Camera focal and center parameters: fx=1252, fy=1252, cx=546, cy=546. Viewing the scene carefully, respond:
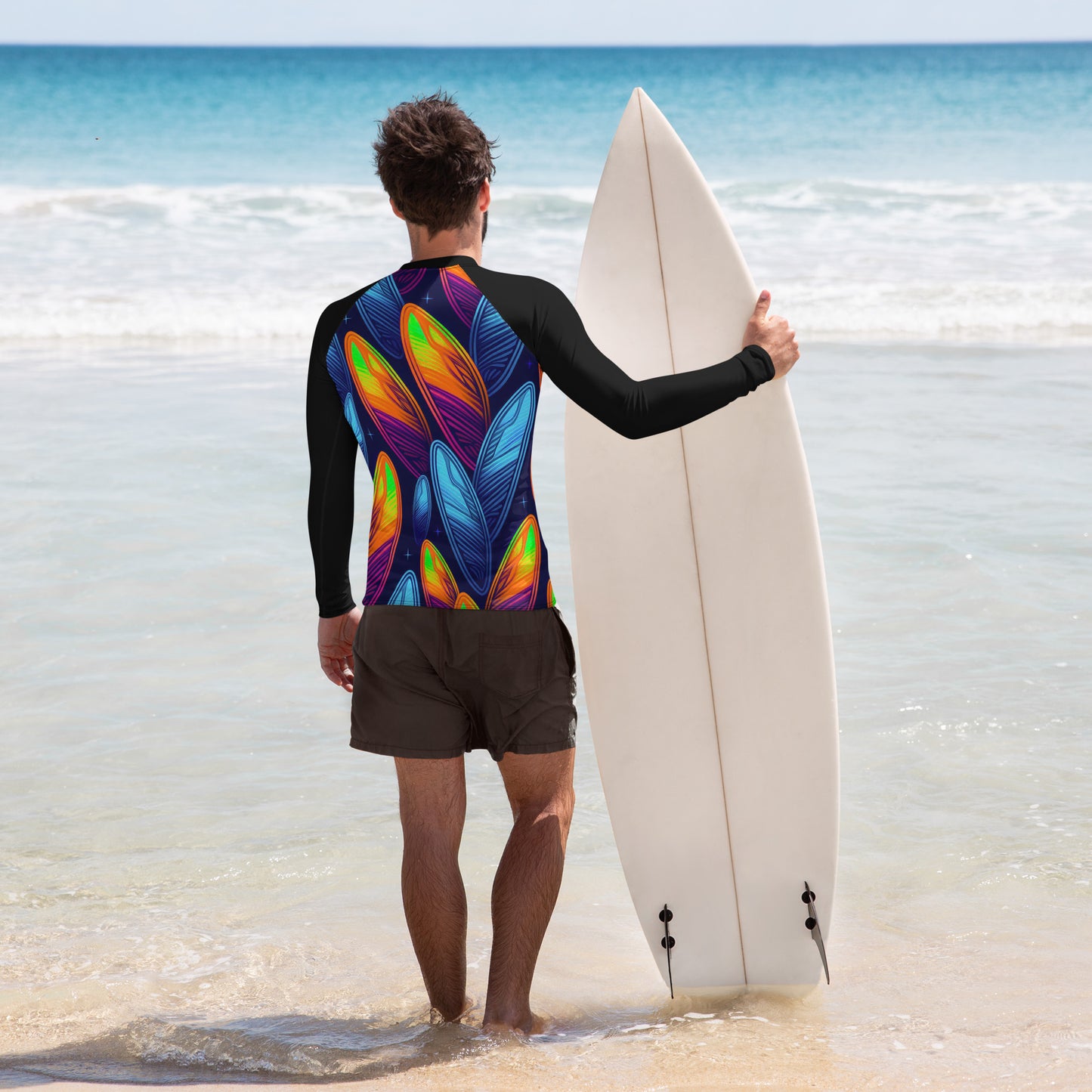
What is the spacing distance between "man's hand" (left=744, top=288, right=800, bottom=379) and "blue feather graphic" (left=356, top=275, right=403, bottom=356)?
572mm

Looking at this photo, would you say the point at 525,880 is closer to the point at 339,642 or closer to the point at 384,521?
the point at 339,642

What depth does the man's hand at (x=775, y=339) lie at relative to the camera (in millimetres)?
1966

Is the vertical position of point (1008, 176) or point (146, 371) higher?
point (1008, 176)

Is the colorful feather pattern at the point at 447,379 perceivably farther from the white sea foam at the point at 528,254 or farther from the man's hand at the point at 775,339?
the white sea foam at the point at 528,254

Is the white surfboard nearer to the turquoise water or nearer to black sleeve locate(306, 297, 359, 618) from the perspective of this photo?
black sleeve locate(306, 297, 359, 618)

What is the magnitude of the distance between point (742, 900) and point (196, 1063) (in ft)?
3.17

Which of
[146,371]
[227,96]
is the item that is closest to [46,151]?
Answer: [227,96]

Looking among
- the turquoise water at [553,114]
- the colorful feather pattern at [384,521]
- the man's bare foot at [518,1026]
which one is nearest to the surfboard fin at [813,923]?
the man's bare foot at [518,1026]

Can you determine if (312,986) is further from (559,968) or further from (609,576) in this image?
(609,576)

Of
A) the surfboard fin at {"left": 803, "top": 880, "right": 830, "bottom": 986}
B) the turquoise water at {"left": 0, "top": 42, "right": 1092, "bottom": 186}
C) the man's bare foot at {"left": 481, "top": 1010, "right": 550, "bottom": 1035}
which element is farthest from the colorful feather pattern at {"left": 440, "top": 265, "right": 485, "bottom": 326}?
the turquoise water at {"left": 0, "top": 42, "right": 1092, "bottom": 186}

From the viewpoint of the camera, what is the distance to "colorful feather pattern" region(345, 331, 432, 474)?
5.90ft

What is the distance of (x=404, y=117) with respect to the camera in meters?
1.74

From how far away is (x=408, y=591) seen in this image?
1839 millimetres

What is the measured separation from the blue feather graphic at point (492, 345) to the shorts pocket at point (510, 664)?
367mm
